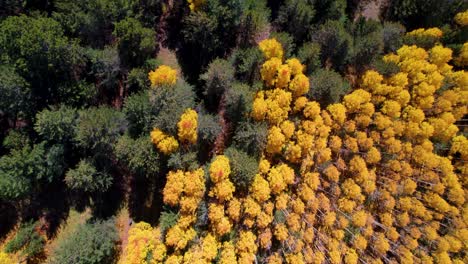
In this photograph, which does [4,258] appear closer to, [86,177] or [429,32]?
[86,177]

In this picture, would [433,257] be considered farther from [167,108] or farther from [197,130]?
[167,108]

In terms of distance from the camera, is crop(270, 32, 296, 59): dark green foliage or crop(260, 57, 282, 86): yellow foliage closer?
crop(260, 57, 282, 86): yellow foliage

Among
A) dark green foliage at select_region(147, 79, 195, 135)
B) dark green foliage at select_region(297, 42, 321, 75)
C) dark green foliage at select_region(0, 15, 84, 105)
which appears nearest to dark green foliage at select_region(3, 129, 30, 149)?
Result: dark green foliage at select_region(0, 15, 84, 105)

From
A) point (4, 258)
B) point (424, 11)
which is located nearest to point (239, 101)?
point (424, 11)

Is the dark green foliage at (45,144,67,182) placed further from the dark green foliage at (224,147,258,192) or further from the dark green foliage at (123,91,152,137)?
the dark green foliage at (224,147,258,192)

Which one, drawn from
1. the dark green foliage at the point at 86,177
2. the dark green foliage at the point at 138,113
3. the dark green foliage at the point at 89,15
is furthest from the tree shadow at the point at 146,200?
the dark green foliage at the point at 89,15

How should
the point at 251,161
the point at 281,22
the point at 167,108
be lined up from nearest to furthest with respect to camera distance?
1. the point at 167,108
2. the point at 251,161
3. the point at 281,22

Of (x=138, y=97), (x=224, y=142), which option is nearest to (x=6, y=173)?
(x=138, y=97)
